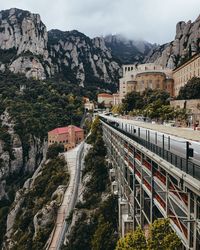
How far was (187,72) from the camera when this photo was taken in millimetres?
70500

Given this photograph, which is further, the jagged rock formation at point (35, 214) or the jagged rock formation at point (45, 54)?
the jagged rock formation at point (45, 54)

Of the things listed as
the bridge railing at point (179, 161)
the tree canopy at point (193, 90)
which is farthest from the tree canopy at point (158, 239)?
the tree canopy at point (193, 90)

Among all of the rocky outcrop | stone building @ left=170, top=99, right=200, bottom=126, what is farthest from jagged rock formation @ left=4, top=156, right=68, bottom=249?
the rocky outcrop

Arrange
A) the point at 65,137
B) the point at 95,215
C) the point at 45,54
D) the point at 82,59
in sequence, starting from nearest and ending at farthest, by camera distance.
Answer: the point at 95,215 → the point at 65,137 → the point at 45,54 → the point at 82,59

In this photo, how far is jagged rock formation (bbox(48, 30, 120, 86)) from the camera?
163m

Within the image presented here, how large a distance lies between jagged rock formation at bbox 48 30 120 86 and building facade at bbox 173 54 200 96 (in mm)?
85013

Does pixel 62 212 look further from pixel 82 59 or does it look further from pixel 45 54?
pixel 82 59

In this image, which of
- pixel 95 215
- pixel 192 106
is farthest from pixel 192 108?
pixel 95 215

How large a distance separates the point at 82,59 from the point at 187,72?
383 ft

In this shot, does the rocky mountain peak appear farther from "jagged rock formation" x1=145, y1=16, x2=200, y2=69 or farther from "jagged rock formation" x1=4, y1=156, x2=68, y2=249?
"jagged rock formation" x1=4, y1=156, x2=68, y2=249

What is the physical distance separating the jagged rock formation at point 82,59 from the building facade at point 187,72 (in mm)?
85013

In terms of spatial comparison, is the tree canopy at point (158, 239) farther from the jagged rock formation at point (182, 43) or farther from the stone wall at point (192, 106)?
the jagged rock formation at point (182, 43)

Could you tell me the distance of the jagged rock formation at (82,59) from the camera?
16251 cm

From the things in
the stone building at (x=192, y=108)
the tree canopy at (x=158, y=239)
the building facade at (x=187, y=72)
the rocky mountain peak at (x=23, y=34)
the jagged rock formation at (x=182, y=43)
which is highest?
the rocky mountain peak at (x=23, y=34)
